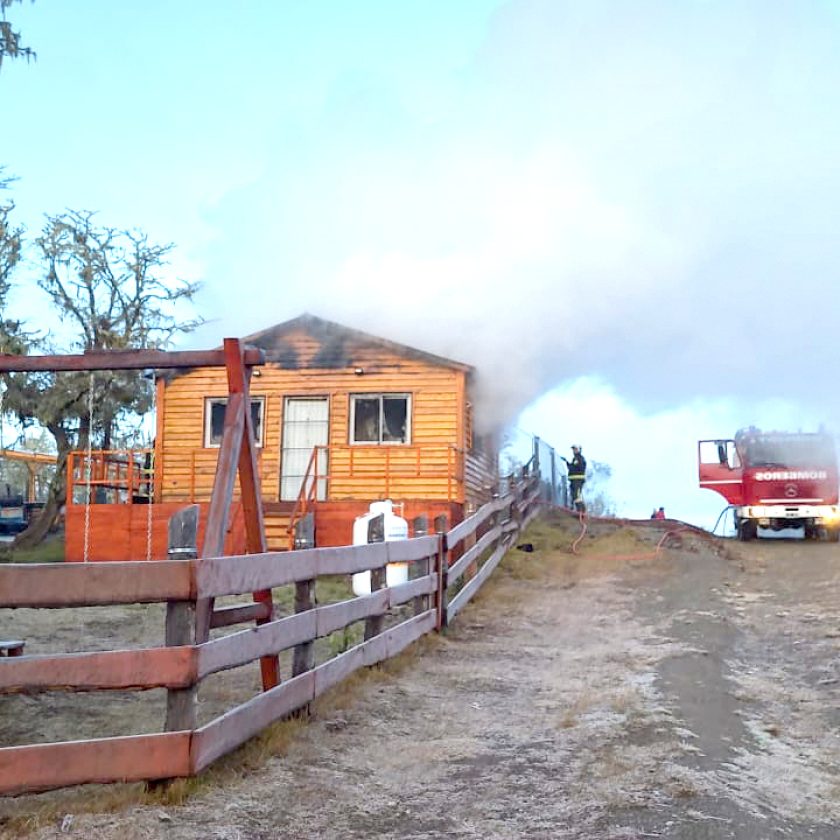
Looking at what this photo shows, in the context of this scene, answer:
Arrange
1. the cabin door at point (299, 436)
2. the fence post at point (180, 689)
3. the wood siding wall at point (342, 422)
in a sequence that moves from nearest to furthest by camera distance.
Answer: the fence post at point (180, 689) < the wood siding wall at point (342, 422) < the cabin door at point (299, 436)

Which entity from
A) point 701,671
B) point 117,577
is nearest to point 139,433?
point 701,671

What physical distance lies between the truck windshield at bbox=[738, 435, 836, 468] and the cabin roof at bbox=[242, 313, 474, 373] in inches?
270

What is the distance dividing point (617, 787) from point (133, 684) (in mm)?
2130

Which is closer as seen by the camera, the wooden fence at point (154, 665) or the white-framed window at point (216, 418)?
the wooden fence at point (154, 665)

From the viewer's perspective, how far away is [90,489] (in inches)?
764

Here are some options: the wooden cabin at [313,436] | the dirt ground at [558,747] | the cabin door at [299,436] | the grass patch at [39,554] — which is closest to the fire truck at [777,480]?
the wooden cabin at [313,436]

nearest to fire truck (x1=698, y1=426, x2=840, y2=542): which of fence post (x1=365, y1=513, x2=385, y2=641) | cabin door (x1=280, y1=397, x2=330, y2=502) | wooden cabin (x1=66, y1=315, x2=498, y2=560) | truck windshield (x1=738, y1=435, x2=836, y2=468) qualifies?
truck windshield (x1=738, y1=435, x2=836, y2=468)

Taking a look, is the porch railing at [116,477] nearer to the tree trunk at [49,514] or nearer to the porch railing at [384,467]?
the tree trunk at [49,514]

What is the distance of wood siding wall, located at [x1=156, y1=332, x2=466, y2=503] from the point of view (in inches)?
731

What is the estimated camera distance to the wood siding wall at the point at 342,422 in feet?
60.9

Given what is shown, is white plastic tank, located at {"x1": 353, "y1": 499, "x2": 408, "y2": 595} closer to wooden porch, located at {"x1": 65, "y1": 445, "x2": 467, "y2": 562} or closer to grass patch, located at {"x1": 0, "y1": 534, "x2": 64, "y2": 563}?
wooden porch, located at {"x1": 65, "y1": 445, "x2": 467, "y2": 562}

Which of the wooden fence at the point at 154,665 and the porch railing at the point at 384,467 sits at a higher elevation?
the porch railing at the point at 384,467

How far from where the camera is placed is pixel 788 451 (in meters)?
20.0

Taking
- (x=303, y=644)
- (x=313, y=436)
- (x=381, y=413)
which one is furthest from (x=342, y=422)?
(x=303, y=644)
